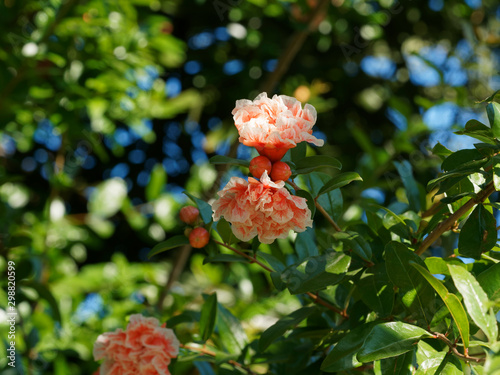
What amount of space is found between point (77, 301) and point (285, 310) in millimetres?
636

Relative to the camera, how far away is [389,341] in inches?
24.0

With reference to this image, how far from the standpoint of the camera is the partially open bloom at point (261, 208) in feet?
2.17

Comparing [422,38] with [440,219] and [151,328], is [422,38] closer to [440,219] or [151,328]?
[440,219]

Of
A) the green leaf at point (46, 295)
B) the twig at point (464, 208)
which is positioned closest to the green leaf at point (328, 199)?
the twig at point (464, 208)

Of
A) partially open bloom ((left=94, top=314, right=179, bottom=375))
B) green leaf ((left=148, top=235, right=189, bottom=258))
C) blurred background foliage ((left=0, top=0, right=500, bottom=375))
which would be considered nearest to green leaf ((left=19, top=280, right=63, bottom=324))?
blurred background foliage ((left=0, top=0, right=500, bottom=375))

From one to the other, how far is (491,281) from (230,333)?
492 mm

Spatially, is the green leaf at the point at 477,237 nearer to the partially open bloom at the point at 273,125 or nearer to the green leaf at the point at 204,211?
the partially open bloom at the point at 273,125

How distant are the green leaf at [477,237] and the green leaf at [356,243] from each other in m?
0.12

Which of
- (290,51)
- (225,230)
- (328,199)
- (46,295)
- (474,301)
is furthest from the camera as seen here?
(290,51)

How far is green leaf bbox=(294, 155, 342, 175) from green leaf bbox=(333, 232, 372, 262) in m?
0.10

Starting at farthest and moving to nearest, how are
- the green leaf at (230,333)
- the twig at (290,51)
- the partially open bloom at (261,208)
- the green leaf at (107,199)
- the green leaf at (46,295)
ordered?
the green leaf at (107,199)
the twig at (290,51)
the green leaf at (46,295)
the green leaf at (230,333)
the partially open bloom at (261,208)

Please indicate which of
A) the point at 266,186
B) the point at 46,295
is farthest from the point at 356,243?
the point at 46,295

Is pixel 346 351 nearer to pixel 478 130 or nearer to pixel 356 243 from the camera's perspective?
pixel 356 243

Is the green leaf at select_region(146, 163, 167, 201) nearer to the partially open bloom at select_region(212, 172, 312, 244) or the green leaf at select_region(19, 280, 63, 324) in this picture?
the green leaf at select_region(19, 280, 63, 324)
